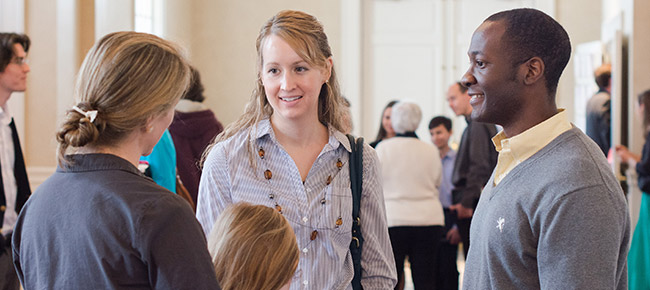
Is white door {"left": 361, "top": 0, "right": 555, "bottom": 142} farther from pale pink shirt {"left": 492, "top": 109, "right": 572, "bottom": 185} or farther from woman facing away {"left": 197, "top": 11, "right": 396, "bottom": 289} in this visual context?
pale pink shirt {"left": 492, "top": 109, "right": 572, "bottom": 185}

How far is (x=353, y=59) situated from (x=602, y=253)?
696 centimetres

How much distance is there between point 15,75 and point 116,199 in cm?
257

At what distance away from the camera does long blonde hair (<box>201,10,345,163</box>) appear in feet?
6.19

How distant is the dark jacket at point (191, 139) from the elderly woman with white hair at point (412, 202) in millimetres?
1109

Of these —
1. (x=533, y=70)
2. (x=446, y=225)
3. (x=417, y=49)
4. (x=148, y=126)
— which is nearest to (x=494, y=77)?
(x=533, y=70)

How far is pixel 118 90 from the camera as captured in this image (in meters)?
1.23

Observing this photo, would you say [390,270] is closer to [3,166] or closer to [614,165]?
[3,166]

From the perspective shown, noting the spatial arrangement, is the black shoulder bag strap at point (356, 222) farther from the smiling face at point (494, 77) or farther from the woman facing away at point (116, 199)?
the woman facing away at point (116, 199)

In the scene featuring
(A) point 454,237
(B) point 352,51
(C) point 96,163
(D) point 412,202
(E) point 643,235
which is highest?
(B) point 352,51

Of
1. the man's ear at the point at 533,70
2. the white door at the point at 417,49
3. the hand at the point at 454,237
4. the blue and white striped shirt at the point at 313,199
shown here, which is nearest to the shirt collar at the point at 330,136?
the blue and white striped shirt at the point at 313,199

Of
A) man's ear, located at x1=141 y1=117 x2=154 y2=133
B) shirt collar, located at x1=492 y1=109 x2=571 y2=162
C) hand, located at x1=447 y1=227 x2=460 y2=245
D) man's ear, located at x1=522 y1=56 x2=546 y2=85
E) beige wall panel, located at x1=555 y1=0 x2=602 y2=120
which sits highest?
beige wall panel, located at x1=555 y1=0 x2=602 y2=120

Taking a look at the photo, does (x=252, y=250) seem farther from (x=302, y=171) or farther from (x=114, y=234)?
(x=302, y=171)

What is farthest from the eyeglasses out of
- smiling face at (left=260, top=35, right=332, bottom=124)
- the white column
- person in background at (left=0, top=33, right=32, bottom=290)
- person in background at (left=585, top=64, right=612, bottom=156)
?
the white column

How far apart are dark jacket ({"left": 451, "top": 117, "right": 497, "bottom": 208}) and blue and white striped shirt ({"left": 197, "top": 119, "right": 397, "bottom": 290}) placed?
2.96m
